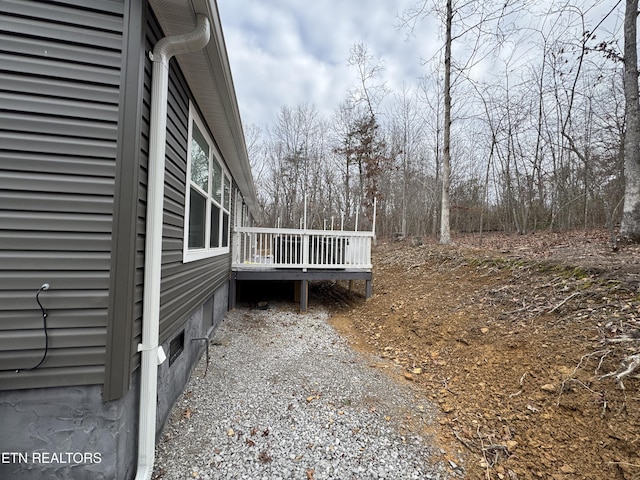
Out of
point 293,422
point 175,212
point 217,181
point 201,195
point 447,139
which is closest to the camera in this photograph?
point 175,212

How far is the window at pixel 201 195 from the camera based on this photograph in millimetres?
2981

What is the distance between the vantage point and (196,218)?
3338mm

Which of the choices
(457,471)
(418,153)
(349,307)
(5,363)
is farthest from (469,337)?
(418,153)

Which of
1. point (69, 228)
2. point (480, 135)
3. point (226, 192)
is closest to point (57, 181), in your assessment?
point (69, 228)

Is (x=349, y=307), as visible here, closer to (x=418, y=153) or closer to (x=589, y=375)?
(x=589, y=375)

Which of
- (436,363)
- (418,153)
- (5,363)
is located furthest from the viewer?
(418,153)

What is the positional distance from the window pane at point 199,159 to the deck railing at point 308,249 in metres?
2.61

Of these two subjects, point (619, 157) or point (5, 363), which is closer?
point (5, 363)

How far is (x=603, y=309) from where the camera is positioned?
312 centimetres

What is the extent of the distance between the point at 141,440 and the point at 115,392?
1.62ft

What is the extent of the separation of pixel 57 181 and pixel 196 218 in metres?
1.72

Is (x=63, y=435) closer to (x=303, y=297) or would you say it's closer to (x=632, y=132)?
(x=303, y=297)

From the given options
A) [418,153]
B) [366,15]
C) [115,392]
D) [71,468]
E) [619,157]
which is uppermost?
[366,15]

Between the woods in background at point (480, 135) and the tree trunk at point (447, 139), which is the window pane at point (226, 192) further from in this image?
the tree trunk at point (447, 139)
